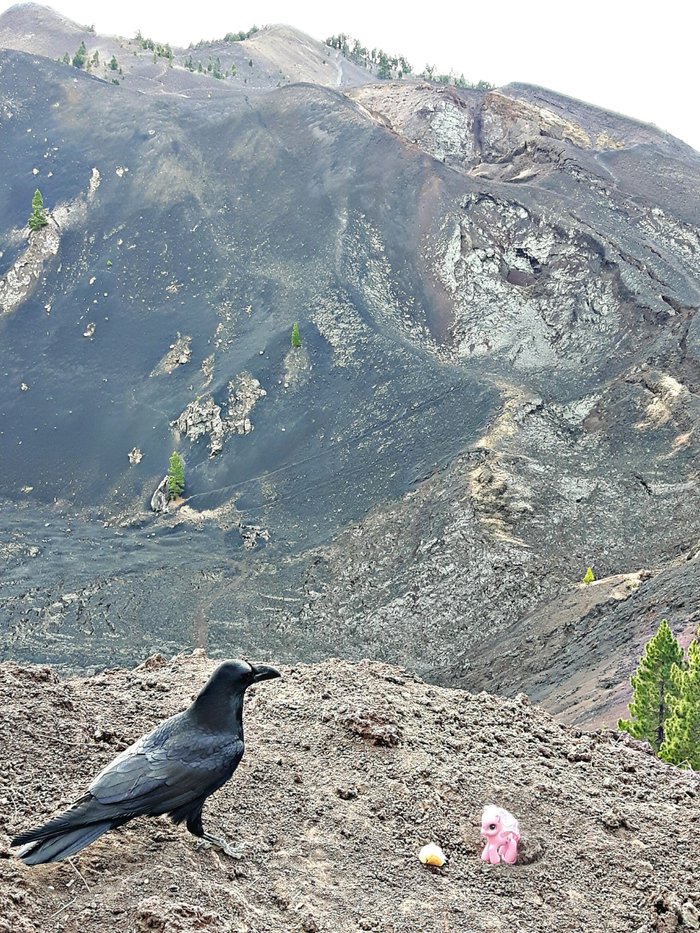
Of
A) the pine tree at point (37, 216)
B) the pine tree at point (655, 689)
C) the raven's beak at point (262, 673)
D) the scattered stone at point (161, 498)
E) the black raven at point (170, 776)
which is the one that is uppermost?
the raven's beak at point (262, 673)

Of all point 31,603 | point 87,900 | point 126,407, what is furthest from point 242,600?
point 87,900

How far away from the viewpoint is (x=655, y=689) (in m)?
17.5

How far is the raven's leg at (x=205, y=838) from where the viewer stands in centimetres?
570

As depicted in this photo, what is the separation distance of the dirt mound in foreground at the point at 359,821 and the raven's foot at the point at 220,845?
0.23 feet

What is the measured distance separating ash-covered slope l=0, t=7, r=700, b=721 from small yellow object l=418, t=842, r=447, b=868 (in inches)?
564

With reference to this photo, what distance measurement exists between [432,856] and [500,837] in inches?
21.4

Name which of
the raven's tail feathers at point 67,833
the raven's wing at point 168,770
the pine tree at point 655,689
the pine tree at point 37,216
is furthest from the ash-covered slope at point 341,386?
the raven's tail feathers at point 67,833

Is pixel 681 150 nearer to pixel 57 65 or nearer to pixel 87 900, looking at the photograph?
pixel 57 65

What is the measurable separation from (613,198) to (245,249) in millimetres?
24700

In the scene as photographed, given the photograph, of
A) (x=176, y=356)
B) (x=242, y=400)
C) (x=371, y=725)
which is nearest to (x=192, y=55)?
(x=176, y=356)

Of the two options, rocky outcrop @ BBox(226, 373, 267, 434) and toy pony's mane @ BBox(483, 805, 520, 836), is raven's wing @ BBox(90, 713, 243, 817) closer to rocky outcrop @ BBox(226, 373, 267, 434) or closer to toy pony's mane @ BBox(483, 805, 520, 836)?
toy pony's mane @ BBox(483, 805, 520, 836)

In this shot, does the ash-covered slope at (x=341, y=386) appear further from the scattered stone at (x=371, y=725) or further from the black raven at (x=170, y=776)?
the black raven at (x=170, y=776)

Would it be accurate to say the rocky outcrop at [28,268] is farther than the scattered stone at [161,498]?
Yes

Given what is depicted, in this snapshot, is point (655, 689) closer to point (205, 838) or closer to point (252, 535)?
point (205, 838)
